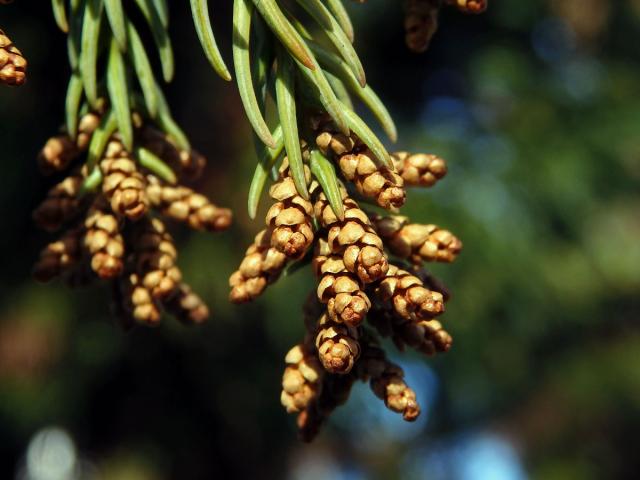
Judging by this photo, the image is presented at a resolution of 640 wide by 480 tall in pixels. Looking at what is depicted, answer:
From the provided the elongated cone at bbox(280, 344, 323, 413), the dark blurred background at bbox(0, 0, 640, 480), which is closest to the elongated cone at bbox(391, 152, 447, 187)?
the elongated cone at bbox(280, 344, 323, 413)

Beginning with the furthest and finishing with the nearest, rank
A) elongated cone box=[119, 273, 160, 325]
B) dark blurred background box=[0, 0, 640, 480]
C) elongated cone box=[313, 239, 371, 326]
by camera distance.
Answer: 1. dark blurred background box=[0, 0, 640, 480]
2. elongated cone box=[119, 273, 160, 325]
3. elongated cone box=[313, 239, 371, 326]

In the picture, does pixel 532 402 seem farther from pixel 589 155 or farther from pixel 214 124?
pixel 214 124

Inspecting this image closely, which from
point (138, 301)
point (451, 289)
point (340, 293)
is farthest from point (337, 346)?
point (451, 289)

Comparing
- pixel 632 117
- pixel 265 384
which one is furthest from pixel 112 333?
pixel 632 117

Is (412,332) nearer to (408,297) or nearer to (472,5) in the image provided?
(408,297)

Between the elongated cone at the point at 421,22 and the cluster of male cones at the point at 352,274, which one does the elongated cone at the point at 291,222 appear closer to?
the cluster of male cones at the point at 352,274

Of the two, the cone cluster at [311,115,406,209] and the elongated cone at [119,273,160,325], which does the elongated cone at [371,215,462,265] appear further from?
the elongated cone at [119,273,160,325]

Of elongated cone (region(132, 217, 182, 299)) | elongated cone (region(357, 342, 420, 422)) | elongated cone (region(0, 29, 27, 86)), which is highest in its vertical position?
elongated cone (region(0, 29, 27, 86))
